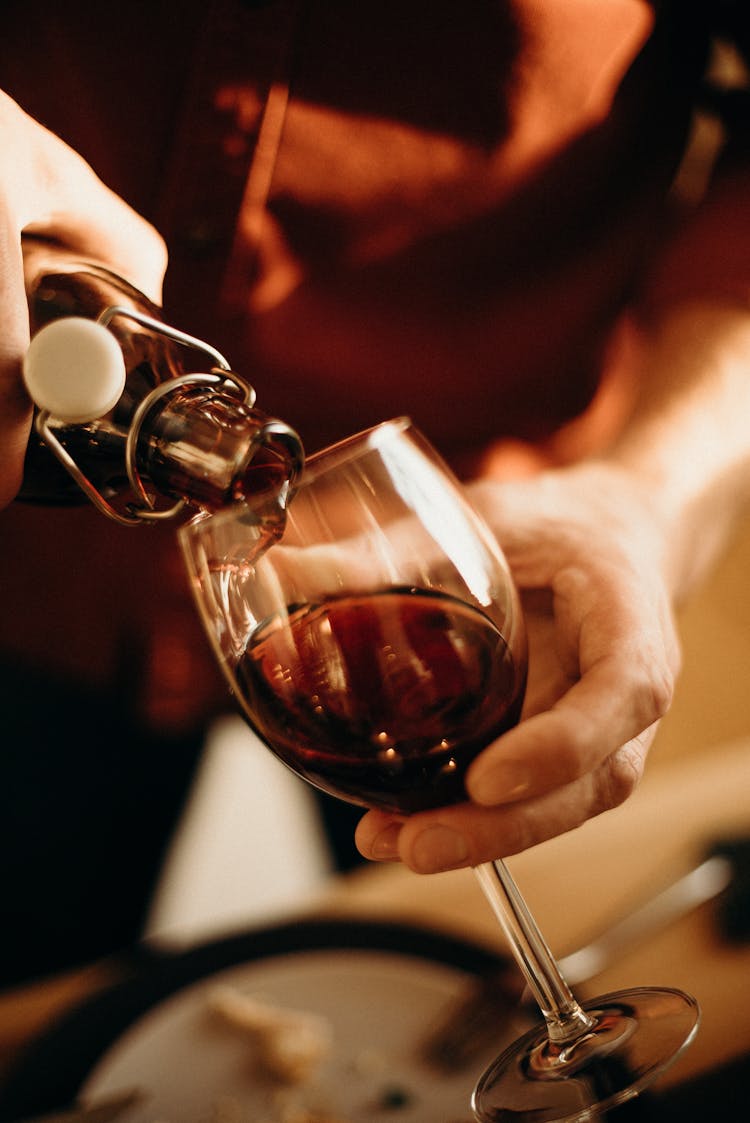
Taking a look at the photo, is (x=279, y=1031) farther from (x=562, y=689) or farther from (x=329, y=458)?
(x=329, y=458)

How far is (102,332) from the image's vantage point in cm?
44

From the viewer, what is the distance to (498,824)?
44 cm

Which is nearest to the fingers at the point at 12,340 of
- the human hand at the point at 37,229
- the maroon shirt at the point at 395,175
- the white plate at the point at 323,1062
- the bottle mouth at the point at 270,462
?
the human hand at the point at 37,229

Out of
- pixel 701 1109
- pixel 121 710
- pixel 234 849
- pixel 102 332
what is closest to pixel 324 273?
pixel 102 332

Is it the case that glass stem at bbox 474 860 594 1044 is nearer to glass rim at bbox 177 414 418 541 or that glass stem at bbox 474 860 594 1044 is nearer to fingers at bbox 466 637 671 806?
fingers at bbox 466 637 671 806

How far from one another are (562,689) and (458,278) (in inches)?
16.5

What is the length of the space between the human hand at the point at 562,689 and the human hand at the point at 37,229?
26 centimetres

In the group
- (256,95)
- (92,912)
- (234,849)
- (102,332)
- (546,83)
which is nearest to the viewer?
(102,332)

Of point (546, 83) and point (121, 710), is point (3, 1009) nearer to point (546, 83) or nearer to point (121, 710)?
point (121, 710)

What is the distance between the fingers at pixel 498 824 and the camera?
0.44 meters

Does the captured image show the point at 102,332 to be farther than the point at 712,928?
No

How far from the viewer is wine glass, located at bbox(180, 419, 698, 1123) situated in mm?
433

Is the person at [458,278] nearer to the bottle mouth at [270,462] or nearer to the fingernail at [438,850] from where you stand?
the fingernail at [438,850]

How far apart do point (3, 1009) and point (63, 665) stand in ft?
1.16
